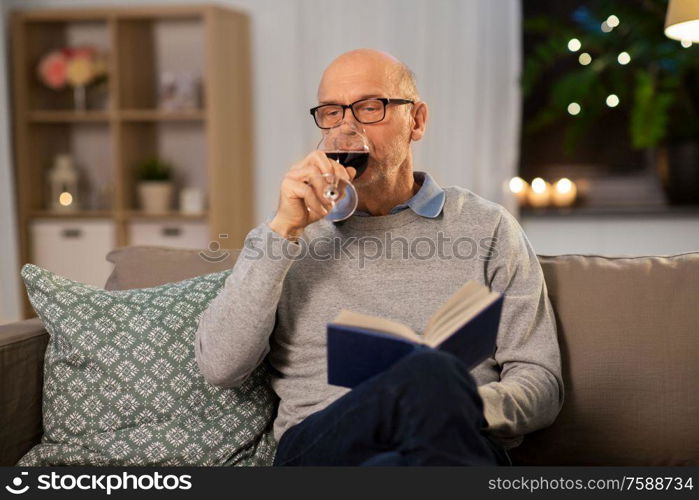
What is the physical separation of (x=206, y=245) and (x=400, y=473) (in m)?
2.93

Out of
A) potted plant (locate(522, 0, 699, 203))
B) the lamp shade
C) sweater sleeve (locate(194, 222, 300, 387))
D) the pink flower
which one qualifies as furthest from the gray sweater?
the pink flower

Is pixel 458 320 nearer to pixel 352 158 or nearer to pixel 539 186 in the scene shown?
pixel 352 158

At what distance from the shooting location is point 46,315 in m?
1.62

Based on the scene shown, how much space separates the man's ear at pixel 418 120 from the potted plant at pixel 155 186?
2401mm

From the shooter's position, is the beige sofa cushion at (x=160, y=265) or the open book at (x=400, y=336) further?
the beige sofa cushion at (x=160, y=265)

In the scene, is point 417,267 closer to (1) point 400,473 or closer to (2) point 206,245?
(1) point 400,473

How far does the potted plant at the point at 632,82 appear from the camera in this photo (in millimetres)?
3508

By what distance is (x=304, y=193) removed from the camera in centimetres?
143

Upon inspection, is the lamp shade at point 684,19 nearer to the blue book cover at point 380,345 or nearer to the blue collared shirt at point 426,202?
the blue collared shirt at point 426,202

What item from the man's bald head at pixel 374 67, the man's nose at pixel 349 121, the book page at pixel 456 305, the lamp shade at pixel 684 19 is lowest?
the book page at pixel 456 305

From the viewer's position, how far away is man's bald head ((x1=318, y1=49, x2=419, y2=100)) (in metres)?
1.67

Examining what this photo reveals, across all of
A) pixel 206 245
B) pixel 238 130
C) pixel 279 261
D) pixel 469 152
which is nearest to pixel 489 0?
pixel 469 152

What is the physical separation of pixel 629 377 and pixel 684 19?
89cm

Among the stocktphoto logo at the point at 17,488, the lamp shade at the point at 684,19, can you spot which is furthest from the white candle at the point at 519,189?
the stocktphoto logo at the point at 17,488
